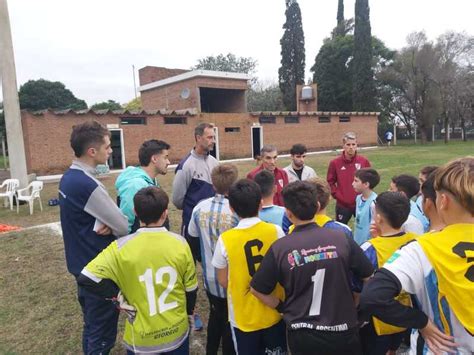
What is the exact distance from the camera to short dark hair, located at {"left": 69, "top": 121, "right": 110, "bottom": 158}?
2564mm

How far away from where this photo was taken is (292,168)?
4.90m

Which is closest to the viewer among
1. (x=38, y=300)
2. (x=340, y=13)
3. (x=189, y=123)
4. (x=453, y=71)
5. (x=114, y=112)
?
(x=38, y=300)

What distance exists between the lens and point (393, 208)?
221 cm

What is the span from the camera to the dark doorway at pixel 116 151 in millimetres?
22109

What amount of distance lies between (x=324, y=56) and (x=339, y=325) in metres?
46.5

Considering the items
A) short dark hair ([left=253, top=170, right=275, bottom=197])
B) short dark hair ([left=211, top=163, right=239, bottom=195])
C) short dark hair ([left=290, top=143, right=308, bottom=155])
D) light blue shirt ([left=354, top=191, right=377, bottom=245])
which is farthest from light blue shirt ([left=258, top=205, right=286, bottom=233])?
short dark hair ([left=290, top=143, right=308, bottom=155])

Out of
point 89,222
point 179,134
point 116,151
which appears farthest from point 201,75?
point 89,222

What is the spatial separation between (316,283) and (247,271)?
0.50 meters

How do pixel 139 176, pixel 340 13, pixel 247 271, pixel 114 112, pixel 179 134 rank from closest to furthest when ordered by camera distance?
pixel 247 271, pixel 139 176, pixel 114 112, pixel 179 134, pixel 340 13

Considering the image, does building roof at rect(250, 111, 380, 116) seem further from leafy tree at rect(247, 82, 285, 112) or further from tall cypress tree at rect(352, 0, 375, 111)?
A: leafy tree at rect(247, 82, 285, 112)

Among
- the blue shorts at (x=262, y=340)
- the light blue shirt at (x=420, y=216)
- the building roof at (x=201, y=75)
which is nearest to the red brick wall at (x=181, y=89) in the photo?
the building roof at (x=201, y=75)

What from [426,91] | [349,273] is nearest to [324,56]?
[426,91]

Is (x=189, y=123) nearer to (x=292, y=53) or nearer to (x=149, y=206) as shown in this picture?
(x=292, y=53)

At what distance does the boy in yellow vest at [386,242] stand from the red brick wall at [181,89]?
2681 centimetres
